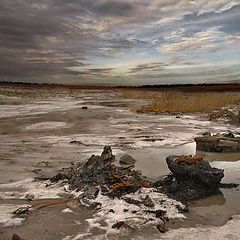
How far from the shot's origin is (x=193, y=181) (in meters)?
3.72

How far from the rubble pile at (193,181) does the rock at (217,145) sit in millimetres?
2452

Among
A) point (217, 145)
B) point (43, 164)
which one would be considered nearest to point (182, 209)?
point (43, 164)

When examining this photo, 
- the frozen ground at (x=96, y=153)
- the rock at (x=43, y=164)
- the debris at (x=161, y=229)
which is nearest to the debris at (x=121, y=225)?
the frozen ground at (x=96, y=153)

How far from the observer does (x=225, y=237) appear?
2545 millimetres

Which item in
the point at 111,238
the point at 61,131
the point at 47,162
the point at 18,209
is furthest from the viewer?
the point at 61,131

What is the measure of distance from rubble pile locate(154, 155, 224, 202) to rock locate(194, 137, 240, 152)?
2452 mm

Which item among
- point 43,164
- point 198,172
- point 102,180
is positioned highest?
point 198,172

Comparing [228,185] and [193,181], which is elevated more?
[193,181]

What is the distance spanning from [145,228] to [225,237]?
2.86 feet

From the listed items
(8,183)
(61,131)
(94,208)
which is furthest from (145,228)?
(61,131)

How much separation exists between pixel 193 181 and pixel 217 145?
9.26ft

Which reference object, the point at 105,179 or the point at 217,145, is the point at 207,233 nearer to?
the point at 105,179

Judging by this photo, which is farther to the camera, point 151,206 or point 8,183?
point 8,183

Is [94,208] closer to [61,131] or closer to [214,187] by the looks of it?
[214,187]
